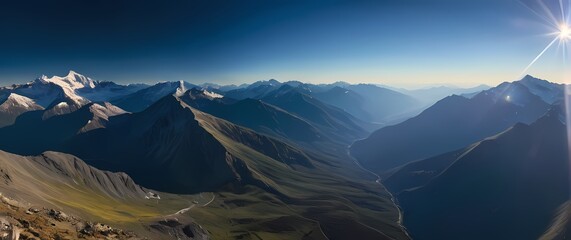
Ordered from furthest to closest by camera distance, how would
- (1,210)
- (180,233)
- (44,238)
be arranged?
(180,233) < (1,210) < (44,238)

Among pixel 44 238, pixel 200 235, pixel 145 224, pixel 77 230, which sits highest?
pixel 44 238

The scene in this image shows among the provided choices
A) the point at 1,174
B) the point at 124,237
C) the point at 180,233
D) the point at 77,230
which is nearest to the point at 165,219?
the point at 180,233

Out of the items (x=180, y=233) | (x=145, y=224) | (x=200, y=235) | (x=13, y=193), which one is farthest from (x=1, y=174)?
(x=200, y=235)

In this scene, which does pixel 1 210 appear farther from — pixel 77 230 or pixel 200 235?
pixel 200 235

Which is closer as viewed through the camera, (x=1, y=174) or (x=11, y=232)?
(x=11, y=232)

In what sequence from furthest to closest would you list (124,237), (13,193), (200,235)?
1. (200,235)
2. (13,193)
3. (124,237)

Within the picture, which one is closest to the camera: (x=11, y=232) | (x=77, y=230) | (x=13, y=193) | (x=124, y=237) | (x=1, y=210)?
(x=11, y=232)

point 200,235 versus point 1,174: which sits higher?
point 1,174

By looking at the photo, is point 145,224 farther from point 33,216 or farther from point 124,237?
point 33,216

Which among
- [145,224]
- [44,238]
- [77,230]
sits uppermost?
[44,238]
